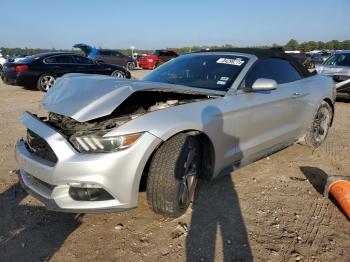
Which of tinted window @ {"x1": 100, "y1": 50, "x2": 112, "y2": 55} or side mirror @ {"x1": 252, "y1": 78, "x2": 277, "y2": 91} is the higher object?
side mirror @ {"x1": 252, "y1": 78, "x2": 277, "y2": 91}

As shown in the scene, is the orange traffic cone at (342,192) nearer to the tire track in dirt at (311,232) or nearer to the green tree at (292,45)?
the tire track in dirt at (311,232)

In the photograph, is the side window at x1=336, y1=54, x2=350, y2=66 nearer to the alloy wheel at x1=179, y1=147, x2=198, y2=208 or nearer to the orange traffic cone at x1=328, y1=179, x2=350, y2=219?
the orange traffic cone at x1=328, y1=179, x2=350, y2=219

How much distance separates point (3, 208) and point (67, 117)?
1200mm

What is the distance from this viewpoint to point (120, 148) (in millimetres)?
2789

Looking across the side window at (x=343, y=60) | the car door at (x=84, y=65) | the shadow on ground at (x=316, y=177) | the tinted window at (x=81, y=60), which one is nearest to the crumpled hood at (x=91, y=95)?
the shadow on ground at (x=316, y=177)

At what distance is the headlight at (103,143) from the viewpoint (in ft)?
9.17

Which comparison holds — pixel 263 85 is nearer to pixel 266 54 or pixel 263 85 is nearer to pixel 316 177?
pixel 266 54

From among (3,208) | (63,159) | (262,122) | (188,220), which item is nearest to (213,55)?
(262,122)

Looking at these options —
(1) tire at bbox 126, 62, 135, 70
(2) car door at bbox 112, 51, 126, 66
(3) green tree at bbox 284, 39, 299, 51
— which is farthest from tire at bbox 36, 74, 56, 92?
(3) green tree at bbox 284, 39, 299, 51

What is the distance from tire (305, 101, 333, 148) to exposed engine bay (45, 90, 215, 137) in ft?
8.00

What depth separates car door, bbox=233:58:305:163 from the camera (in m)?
3.86

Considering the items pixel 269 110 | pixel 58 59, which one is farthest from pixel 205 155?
pixel 58 59

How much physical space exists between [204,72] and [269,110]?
0.88 meters

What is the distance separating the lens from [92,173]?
2730mm
